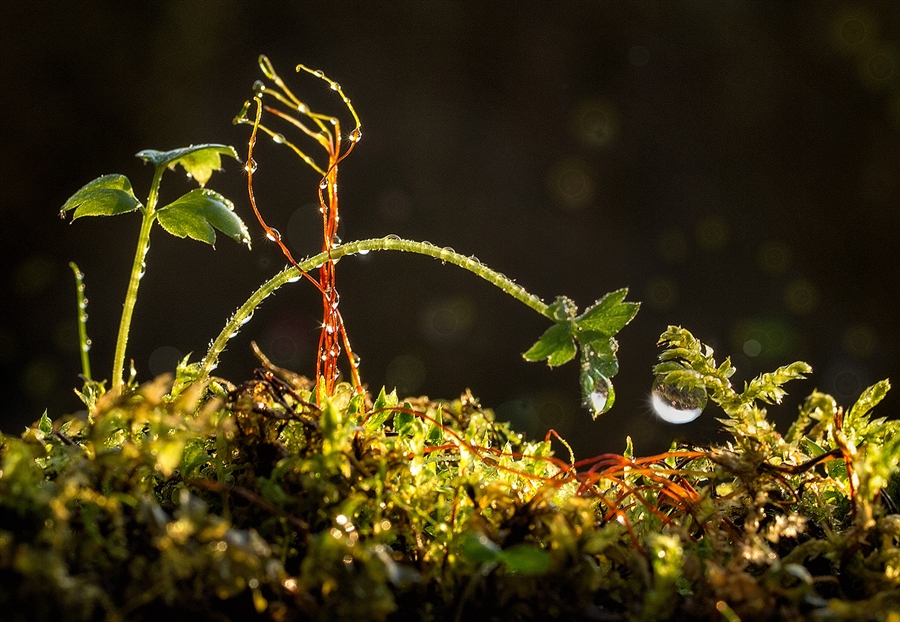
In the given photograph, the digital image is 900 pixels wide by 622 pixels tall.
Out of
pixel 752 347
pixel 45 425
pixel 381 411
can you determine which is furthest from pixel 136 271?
pixel 752 347

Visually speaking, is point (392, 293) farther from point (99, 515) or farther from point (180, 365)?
point (99, 515)

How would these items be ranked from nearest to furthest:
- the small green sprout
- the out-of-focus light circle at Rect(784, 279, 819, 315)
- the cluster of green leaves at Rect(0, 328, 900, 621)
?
1. the cluster of green leaves at Rect(0, 328, 900, 621)
2. the small green sprout
3. the out-of-focus light circle at Rect(784, 279, 819, 315)

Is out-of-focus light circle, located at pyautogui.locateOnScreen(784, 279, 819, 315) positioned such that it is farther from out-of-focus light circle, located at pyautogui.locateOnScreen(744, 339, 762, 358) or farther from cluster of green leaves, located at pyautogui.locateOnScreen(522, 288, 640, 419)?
cluster of green leaves, located at pyautogui.locateOnScreen(522, 288, 640, 419)

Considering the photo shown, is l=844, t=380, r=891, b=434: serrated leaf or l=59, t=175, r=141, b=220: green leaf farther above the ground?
l=59, t=175, r=141, b=220: green leaf

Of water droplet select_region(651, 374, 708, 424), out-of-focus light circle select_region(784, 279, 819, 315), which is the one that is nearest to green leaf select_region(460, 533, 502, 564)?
water droplet select_region(651, 374, 708, 424)

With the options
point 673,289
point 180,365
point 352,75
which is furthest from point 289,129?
point 180,365

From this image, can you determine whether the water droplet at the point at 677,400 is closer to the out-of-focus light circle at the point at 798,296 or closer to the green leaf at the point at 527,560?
the green leaf at the point at 527,560

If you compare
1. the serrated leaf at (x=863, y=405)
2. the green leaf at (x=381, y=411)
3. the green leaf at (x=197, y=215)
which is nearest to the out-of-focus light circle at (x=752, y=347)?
the serrated leaf at (x=863, y=405)
